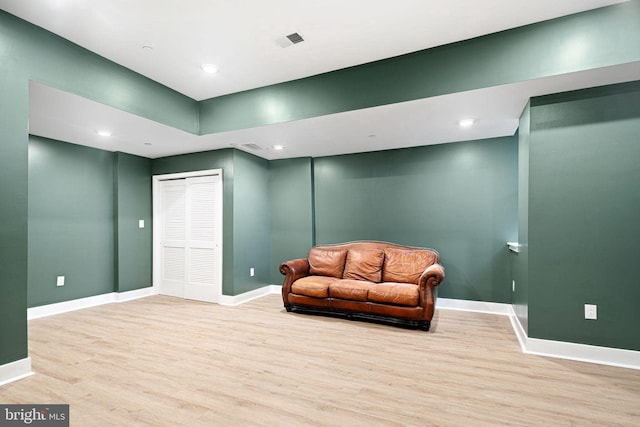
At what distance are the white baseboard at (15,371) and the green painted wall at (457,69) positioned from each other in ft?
9.92

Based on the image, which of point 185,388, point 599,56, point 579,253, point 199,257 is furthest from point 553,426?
point 199,257

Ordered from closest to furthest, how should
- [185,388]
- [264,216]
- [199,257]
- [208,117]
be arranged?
[185,388]
[208,117]
[199,257]
[264,216]

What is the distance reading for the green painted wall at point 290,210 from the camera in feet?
18.1

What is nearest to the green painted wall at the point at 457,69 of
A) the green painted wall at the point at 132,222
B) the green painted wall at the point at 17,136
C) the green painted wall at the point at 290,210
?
the green painted wall at the point at 17,136

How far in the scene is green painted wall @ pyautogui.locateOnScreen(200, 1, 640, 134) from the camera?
7.90 feet

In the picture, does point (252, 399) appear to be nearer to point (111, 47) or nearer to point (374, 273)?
point (374, 273)

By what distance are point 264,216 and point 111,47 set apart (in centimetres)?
334

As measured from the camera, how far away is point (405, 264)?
434 cm

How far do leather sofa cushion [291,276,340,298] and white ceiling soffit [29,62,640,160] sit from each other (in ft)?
6.65

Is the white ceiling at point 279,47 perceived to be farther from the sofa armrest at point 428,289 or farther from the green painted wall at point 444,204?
the sofa armrest at point 428,289

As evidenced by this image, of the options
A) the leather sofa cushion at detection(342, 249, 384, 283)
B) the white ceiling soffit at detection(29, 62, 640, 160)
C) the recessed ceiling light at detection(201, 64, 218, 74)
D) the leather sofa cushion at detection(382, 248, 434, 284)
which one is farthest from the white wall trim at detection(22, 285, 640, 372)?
the recessed ceiling light at detection(201, 64, 218, 74)

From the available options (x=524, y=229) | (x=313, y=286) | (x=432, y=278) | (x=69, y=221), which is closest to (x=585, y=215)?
(x=524, y=229)

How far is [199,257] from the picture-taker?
519 centimetres

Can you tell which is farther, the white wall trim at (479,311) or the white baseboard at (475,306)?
the white baseboard at (475,306)
